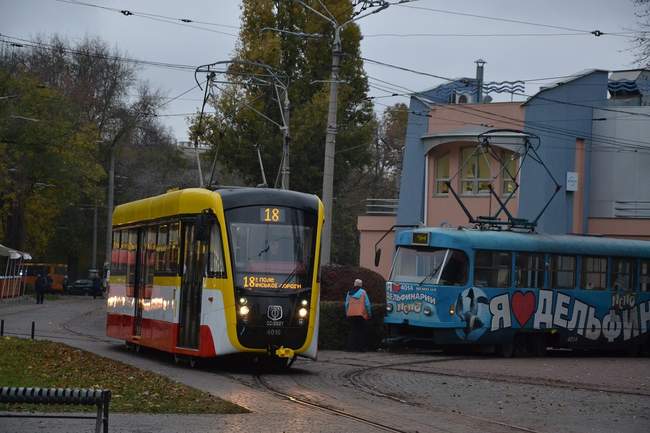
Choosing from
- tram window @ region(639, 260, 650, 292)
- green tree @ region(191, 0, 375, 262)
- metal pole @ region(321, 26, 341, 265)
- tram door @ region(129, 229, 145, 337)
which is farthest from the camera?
green tree @ region(191, 0, 375, 262)

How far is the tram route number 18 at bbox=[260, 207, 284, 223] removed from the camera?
2138cm

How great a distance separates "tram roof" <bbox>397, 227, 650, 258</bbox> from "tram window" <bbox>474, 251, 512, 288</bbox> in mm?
167

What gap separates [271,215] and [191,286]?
206 centimetres

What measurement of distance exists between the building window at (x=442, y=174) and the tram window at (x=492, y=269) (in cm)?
1761

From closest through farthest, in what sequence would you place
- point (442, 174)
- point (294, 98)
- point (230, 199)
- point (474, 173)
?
point (230, 199) < point (474, 173) < point (442, 174) < point (294, 98)

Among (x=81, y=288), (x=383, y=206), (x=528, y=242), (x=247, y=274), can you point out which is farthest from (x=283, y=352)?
(x=81, y=288)

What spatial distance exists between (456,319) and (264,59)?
2113 cm

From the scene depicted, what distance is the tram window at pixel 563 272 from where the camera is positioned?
30734 millimetres

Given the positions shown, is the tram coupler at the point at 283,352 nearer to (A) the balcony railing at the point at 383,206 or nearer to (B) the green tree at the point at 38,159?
(A) the balcony railing at the point at 383,206

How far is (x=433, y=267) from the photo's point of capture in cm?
2900

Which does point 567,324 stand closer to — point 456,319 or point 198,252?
Answer: point 456,319

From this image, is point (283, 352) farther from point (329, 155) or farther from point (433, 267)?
point (329, 155)

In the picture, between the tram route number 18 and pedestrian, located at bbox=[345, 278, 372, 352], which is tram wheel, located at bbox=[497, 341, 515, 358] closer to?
pedestrian, located at bbox=[345, 278, 372, 352]

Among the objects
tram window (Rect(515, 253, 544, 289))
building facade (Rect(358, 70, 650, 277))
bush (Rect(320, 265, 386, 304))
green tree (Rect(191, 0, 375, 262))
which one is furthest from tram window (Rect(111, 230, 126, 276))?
green tree (Rect(191, 0, 375, 262))
